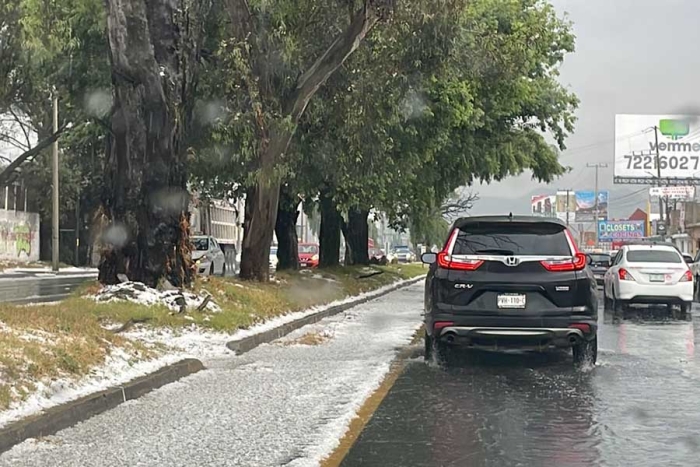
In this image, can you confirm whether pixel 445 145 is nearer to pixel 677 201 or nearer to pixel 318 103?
pixel 318 103

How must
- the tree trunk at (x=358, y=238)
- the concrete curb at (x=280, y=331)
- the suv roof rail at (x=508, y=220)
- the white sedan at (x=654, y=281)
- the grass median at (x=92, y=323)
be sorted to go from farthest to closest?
the tree trunk at (x=358, y=238), the white sedan at (x=654, y=281), the concrete curb at (x=280, y=331), the suv roof rail at (x=508, y=220), the grass median at (x=92, y=323)

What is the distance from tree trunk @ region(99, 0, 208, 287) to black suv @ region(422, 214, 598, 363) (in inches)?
227

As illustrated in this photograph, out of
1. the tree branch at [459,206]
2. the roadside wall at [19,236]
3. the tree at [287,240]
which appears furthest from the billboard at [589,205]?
the tree at [287,240]

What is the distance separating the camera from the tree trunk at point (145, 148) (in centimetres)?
1471

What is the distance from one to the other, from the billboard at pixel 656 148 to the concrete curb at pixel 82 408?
6285 cm

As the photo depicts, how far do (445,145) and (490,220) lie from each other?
1497cm

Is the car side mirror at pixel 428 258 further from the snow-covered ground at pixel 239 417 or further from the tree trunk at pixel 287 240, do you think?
the tree trunk at pixel 287 240

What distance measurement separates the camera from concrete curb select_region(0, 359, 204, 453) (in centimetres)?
701

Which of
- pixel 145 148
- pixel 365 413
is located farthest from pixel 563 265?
pixel 145 148

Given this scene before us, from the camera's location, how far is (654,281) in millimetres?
20953

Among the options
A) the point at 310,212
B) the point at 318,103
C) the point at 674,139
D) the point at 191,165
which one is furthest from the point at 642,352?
the point at 674,139

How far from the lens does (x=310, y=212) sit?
3453cm

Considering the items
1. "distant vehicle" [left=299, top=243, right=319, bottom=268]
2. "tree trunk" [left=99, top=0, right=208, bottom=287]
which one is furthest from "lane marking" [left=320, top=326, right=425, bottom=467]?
"distant vehicle" [left=299, top=243, right=319, bottom=268]

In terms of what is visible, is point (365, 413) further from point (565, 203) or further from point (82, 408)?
point (565, 203)
